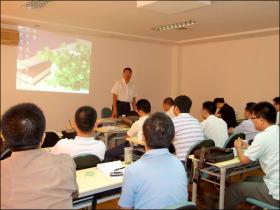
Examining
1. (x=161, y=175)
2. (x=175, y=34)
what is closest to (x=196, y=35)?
(x=175, y=34)

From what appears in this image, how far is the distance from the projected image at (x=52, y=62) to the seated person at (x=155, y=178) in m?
5.55

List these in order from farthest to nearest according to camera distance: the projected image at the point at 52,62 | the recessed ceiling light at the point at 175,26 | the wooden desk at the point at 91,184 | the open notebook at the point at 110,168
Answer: the projected image at the point at 52,62
the recessed ceiling light at the point at 175,26
the open notebook at the point at 110,168
the wooden desk at the point at 91,184

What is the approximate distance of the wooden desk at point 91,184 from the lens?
1.87m

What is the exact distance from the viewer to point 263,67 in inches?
269

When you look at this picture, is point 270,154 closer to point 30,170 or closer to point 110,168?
point 110,168

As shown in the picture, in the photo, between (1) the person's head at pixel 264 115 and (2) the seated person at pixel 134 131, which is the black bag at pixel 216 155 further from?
(2) the seated person at pixel 134 131

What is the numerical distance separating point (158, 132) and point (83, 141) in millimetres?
1012

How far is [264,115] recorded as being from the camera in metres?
2.49

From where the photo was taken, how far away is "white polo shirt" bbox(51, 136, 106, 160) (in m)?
2.44

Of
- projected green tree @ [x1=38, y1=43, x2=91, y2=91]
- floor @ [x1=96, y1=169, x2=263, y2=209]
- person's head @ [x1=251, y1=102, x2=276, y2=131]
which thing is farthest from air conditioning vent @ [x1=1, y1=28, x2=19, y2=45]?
person's head @ [x1=251, y1=102, x2=276, y2=131]

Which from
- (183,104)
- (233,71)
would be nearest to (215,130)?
(183,104)

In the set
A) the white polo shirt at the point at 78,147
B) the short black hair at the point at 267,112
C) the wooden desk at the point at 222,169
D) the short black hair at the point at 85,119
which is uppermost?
the short black hair at the point at 267,112

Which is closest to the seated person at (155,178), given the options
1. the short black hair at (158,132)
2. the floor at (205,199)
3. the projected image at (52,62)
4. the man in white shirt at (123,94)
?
the short black hair at (158,132)

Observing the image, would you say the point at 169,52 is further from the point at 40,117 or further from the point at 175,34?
the point at 40,117
